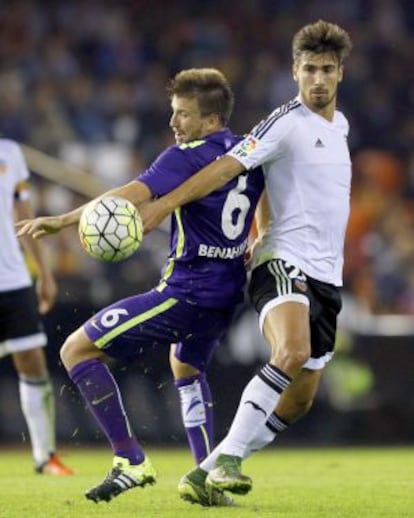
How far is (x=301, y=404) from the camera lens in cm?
753

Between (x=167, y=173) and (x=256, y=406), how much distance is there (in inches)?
45.0

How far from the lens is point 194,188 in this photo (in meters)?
7.04

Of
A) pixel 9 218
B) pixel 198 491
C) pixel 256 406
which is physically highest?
pixel 9 218

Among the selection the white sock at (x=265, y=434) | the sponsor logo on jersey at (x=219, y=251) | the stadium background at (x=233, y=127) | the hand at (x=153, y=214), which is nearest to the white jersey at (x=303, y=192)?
the sponsor logo on jersey at (x=219, y=251)

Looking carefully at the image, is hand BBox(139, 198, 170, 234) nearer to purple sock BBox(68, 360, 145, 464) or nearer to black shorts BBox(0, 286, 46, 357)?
purple sock BBox(68, 360, 145, 464)

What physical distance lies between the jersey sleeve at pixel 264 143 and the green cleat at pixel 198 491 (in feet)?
4.71

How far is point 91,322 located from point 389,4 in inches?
497

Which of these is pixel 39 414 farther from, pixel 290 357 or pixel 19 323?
pixel 290 357

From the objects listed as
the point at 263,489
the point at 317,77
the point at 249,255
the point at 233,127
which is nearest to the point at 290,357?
the point at 249,255

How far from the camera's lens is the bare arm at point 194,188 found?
6953mm

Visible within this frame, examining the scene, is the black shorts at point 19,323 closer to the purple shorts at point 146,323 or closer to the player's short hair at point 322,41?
the purple shorts at point 146,323

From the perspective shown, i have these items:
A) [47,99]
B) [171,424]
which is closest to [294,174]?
[171,424]

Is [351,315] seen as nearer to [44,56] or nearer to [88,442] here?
[88,442]

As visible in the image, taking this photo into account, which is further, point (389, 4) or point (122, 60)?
point (389, 4)
